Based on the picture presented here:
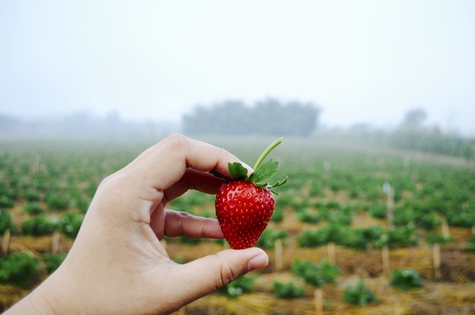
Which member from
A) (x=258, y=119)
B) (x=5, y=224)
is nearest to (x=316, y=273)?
(x=5, y=224)

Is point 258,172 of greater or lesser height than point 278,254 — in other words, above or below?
above

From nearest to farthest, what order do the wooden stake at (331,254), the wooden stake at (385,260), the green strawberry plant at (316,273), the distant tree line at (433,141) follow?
the green strawberry plant at (316,273), the wooden stake at (385,260), the wooden stake at (331,254), the distant tree line at (433,141)

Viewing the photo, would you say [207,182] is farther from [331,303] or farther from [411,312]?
[411,312]

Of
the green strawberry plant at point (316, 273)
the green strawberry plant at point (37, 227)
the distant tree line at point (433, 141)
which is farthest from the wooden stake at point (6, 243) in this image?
the distant tree line at point (433, 141)

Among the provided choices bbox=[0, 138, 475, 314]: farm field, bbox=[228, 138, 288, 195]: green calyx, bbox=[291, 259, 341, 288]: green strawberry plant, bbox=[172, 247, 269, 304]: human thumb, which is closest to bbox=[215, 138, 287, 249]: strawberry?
bbox=[228, 138, 288, 195]: green calyx

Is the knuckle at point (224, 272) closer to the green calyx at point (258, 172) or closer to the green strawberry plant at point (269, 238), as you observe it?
the green calyx at point (258, 172)

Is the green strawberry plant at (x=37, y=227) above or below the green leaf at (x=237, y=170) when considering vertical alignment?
below

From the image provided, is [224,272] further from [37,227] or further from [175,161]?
[37,227]

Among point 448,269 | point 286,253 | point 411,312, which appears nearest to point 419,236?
point 448,269
